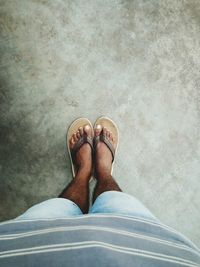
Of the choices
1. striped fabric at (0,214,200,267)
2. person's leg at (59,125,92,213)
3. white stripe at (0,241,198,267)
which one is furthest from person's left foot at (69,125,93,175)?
white stripe at (0,241,198,267)

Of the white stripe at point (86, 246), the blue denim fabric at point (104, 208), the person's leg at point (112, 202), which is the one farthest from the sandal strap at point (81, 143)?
the white stripe at point (86, 246)

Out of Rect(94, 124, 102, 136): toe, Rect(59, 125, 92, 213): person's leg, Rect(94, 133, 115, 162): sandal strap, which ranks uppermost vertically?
Rect(94, 124, 102, 136): toe

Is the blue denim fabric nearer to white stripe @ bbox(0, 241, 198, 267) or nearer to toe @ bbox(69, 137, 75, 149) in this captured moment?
white stripe @ bbox(0, 241, 198, 267)

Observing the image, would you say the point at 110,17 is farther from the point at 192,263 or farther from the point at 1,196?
the point at 192,263

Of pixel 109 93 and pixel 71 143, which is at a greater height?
pixel 109 93

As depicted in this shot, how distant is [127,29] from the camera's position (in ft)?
5.81

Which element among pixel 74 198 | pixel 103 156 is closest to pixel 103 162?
pixel 103 156

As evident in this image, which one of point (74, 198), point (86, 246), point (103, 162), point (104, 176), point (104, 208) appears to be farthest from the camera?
point (103, 162)

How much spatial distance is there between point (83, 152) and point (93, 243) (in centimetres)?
104

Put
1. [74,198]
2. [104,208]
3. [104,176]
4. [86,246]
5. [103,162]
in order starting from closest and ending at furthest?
[86,246]
[104,208]
[74,198]
[104,176]
[103,162]

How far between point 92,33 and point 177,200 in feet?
3.71

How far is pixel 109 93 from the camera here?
1.75 meters

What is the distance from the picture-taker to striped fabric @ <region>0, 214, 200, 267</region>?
693 millimetres

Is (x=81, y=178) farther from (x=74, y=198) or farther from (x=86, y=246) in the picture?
(x=86, y=246)
